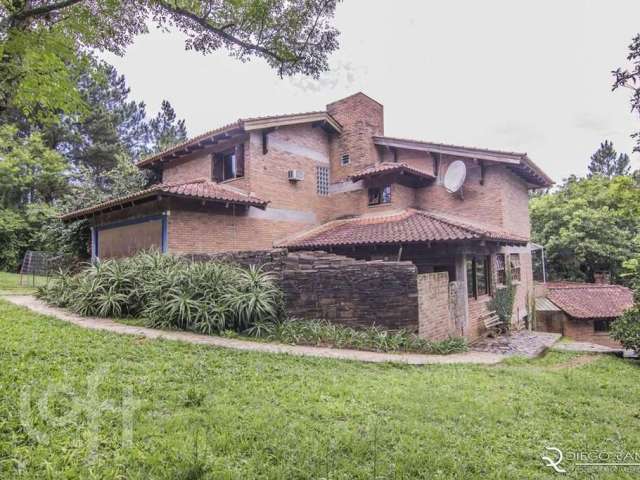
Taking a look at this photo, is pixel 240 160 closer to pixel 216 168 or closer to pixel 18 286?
pixel 216 168

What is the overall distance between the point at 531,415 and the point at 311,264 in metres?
5.44

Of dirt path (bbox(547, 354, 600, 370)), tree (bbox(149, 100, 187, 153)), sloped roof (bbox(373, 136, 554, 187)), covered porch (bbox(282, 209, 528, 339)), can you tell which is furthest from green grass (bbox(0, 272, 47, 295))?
tree (bbox(149, 100, 187, 153))

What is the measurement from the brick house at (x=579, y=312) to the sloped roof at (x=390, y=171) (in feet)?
29.2

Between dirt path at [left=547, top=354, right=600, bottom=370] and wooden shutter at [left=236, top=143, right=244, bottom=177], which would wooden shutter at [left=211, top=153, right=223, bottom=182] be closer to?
→ wooden shutter at [left=236, top=143, right=244, bottom=177]

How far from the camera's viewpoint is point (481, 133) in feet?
97.2

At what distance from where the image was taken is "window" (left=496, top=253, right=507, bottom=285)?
13.6 meters

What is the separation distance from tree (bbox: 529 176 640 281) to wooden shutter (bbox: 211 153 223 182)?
19.6 m

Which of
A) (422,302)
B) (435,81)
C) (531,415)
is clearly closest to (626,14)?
(531,415)

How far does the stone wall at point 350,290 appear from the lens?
8305 millimetres

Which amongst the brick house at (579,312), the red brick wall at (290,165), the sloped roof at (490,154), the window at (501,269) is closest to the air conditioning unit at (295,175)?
the red brick wall at (290,165)

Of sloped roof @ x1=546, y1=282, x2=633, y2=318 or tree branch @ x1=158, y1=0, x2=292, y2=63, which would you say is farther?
sloped roof @ x1=546, y1=282, x2=633, y2=318

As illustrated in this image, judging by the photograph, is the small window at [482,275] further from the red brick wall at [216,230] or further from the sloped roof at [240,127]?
the sloped roof at [240,127]

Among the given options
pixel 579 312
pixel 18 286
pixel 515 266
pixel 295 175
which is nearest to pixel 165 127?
pixel 18 286

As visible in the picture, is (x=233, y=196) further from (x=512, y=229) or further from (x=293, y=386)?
(x=512, y=229)
